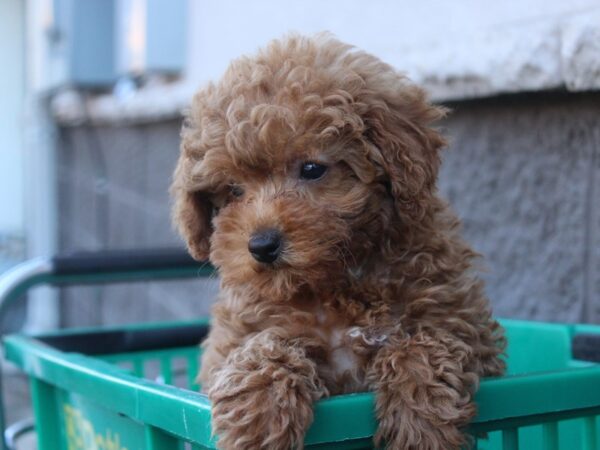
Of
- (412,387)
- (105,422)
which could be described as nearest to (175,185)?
(105,422)

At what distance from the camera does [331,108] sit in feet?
7.32

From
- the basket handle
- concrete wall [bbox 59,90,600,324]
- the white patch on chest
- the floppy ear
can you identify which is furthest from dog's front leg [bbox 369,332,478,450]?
concrete wall [bbox 59,90,600,324]

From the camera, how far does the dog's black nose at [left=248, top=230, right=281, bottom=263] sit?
213cm

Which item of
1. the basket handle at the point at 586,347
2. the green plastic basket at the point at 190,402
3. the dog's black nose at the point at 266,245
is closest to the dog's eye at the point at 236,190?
the dog's black nose at the point at 266,245

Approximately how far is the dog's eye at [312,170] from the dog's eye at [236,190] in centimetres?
17

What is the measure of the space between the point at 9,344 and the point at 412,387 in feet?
4.62

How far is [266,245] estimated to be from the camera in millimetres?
2125

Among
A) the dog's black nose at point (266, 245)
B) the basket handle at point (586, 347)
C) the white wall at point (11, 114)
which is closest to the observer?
the dog's black nose at point (266, 245)

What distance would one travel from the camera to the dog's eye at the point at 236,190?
2336 millimetres

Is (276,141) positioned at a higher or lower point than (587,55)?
lower

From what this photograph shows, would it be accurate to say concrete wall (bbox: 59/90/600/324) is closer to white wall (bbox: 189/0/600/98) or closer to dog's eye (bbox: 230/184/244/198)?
white wall (bbox: 189/0/600/98)

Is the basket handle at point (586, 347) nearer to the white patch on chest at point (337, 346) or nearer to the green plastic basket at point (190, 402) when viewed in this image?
the green plastic basket at point (190, 402)

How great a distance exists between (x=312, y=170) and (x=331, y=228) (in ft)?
0.51

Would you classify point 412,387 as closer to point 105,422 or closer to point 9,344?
point 105,422
